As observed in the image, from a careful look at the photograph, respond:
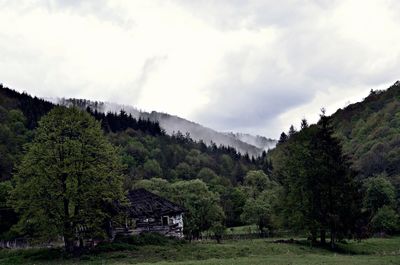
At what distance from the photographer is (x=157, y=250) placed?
46.7 m

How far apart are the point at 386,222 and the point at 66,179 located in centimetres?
6033

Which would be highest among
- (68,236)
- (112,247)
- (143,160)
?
(143,160)

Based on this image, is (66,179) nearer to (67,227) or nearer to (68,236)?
(67,227)

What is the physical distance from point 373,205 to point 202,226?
41.1m

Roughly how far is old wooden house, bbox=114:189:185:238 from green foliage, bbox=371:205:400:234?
39.7 m

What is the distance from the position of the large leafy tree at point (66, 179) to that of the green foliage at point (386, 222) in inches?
2109

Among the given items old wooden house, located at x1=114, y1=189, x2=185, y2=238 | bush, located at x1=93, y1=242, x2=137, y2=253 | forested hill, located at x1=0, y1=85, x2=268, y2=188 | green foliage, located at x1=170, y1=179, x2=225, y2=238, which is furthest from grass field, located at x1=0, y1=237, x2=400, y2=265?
forested hill, located at x1=0, y1=85, x2=268, y2=188

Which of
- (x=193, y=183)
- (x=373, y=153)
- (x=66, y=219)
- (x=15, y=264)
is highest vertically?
(x=373, y=153)

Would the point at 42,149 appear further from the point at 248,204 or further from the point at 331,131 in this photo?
the point at 248,204

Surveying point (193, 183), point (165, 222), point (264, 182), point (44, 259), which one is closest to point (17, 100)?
point (264, 182)

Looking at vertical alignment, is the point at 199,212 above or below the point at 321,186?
below

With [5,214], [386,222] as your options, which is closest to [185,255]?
[5,214]

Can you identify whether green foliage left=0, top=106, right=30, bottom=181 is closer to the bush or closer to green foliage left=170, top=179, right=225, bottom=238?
green foliage left=170, top=179, right=225, bottom=238

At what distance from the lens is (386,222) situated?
80.0m
